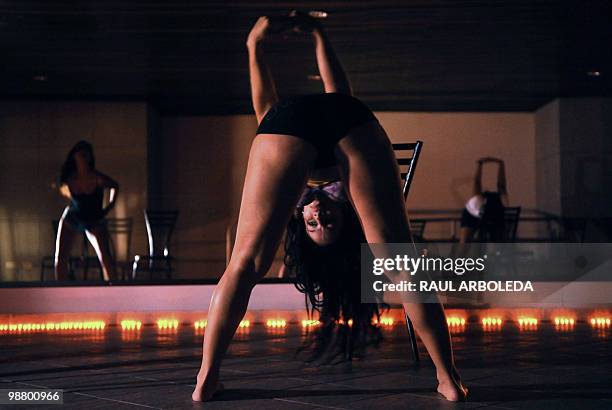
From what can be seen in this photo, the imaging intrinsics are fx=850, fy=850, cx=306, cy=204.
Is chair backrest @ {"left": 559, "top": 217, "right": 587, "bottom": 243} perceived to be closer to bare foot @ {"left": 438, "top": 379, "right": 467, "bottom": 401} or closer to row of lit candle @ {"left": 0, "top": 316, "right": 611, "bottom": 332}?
row of lit candle @ {"left": 0, "top": 316, "right": 611, "bottom": 332}

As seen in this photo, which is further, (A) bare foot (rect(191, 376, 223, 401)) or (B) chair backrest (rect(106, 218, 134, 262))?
(B) chair backrest (rect(106, 218, 134, 262))

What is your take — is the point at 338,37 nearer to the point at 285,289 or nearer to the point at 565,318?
the point at 285,289

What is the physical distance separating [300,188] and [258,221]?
5.7 inches

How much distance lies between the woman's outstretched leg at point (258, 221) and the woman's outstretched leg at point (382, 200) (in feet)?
0.40

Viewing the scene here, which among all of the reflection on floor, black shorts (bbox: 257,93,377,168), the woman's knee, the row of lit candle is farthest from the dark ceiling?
the woman's knee

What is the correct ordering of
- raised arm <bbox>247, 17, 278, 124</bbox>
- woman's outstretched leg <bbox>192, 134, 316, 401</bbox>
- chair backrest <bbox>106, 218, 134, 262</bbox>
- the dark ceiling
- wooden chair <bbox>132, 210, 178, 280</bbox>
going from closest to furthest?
woman's outstretched leg <bbox>192, 134, 316, 401</bbox>, raised arm <bbox>247, 17, 278, 124</bbox>, the dark ceiling, wooden chair <bbox>132, 210, 178, 280</bbox>, chair backrest <bbox>106, 218, 134, 262</bbox>

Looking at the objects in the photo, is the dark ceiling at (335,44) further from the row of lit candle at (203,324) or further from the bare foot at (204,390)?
the bare foot at (204,390)

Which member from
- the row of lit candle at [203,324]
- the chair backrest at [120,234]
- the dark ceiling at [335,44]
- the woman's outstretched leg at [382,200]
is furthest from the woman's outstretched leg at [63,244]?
the chair backrest at [120,234]

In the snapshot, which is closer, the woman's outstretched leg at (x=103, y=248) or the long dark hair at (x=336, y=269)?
the long dark hair at (x=336, y=269)

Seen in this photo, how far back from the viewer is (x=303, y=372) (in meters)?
2.97

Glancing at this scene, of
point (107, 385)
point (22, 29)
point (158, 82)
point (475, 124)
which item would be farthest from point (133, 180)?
point (107, 385)

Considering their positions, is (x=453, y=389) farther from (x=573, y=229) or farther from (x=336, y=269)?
(x=573, y=229)

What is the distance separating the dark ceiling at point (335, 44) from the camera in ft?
25.2

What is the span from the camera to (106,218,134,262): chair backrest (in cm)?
1208
